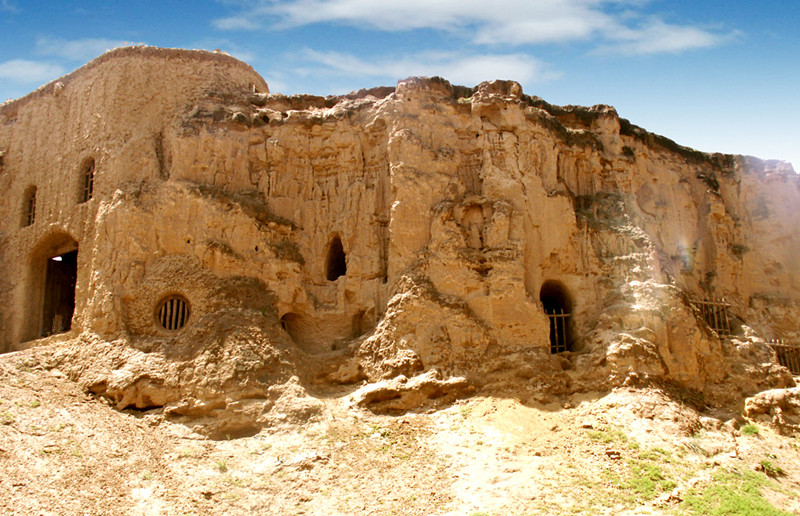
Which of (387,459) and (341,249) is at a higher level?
(341,249)

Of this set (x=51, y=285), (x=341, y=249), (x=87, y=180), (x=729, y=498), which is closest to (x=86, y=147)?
(x=87, y=180)

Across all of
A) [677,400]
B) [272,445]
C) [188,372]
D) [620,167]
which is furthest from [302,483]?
[620,167]

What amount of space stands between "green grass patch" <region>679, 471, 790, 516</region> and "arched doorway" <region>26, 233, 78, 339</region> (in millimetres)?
17133

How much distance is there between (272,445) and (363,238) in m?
6.51

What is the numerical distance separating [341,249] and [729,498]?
1180cm

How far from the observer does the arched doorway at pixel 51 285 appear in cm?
2137

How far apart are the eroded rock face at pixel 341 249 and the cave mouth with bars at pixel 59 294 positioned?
0.25 feet

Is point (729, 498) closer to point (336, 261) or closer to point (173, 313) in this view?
point (336, 261)

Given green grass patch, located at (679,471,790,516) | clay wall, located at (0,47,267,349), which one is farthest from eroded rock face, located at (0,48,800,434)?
green grass patch, located at (679,471,790,516)

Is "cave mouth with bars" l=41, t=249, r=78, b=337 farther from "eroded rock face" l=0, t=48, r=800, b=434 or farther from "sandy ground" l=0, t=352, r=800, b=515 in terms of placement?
"sandy ground" l=0, t=352, r=800, b=515

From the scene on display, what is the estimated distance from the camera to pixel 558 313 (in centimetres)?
2098

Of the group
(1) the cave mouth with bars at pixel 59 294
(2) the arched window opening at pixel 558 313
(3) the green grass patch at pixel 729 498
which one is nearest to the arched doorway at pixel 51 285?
(1) the cave mouth with bars at pixel 59 294

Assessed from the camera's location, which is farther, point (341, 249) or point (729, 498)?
point (341, 249)

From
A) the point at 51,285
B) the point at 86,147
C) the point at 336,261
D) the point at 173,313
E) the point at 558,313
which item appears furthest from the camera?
the point at 51,285
